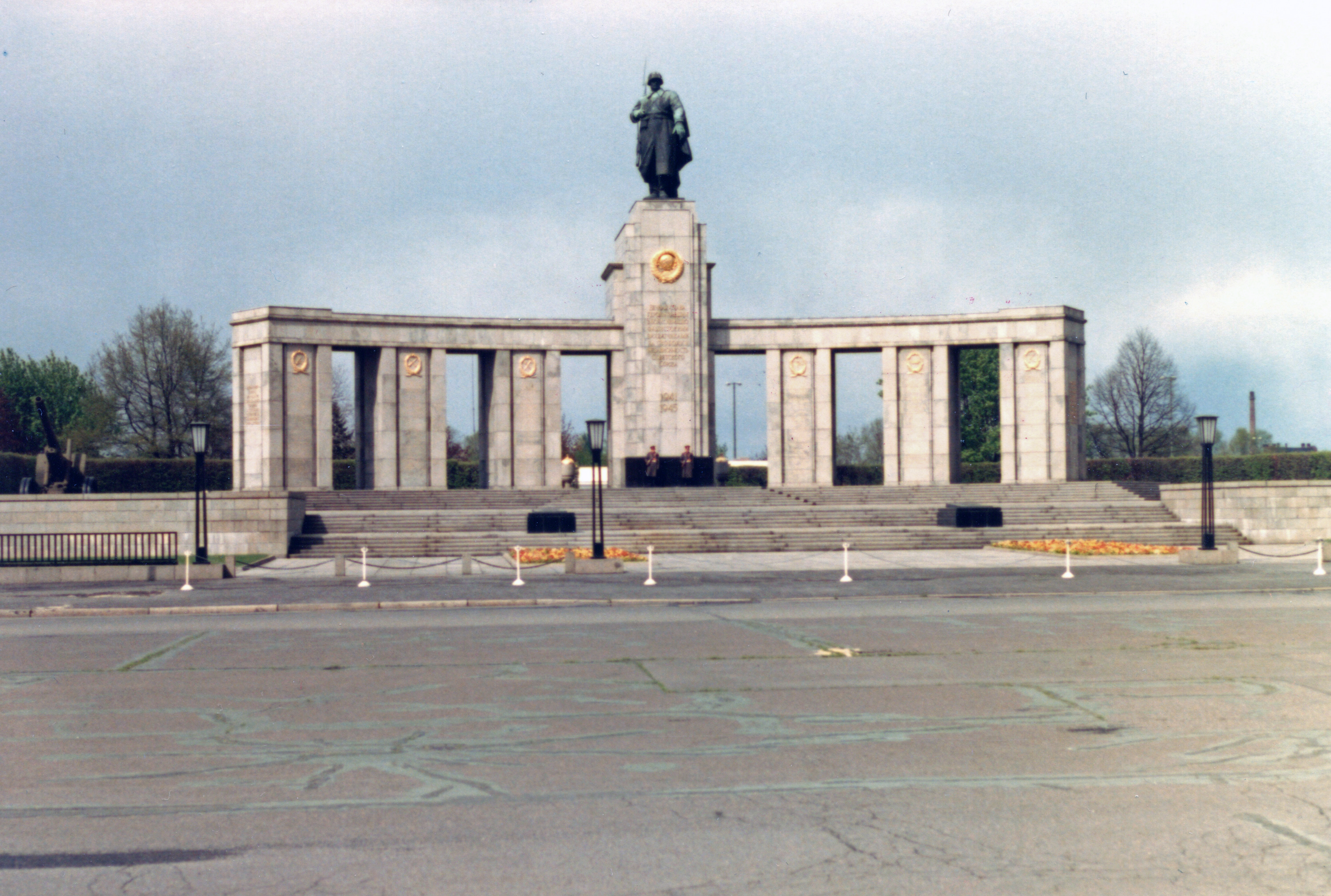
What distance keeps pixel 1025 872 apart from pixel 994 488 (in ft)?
143

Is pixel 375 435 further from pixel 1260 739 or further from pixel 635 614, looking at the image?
pixel 1260 739

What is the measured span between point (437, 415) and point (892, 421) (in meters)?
19.3

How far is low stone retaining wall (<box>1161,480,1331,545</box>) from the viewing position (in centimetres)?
4053

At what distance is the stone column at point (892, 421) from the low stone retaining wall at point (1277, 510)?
46.1ft

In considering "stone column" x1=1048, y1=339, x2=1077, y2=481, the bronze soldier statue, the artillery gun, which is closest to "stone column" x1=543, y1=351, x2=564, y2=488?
the bronze soldier statue

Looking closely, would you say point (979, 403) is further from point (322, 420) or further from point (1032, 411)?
point (322, 420)

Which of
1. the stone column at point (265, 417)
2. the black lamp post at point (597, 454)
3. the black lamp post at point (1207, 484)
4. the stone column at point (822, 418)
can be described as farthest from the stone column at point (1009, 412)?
the stone column at point (265, 417)

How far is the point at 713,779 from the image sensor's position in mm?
7406

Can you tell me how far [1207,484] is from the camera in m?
34.8

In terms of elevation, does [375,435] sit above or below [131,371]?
below

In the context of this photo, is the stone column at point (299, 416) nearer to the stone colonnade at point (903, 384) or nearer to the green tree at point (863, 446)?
the stone colonnade at point (903, 384)

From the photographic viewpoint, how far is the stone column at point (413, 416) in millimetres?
49625

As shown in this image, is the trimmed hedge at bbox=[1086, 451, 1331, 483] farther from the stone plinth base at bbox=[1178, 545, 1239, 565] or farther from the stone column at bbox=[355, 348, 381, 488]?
the stone column at bbox=[355, 348, 381, 488]

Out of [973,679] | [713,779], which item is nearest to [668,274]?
[973,679]
